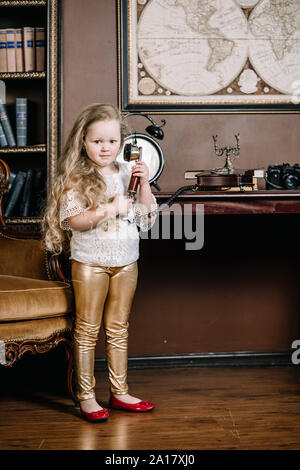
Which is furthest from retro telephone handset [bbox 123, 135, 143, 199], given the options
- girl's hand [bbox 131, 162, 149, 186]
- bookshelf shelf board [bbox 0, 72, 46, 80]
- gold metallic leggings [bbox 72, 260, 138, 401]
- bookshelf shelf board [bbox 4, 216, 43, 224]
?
bookshelf shelf board [bbox 0, 72, 46, 80]

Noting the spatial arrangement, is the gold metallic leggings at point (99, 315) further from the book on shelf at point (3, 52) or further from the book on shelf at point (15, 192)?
the book on shelf at point (3, 52)

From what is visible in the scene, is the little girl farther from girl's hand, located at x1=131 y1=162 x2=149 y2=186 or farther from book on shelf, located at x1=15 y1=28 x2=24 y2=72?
book on shelf, located at x1=15 y1=28 x2=24 y2=72

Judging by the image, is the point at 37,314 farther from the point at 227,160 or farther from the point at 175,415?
the point at 227,160

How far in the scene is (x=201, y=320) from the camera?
2.79m

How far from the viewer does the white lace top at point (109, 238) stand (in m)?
2.00

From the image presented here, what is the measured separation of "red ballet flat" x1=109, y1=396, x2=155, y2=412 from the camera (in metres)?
2.08

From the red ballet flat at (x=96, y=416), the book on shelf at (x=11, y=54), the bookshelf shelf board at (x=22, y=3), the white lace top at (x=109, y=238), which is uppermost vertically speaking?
the bookshelf shelf board at (x=22, y=3)

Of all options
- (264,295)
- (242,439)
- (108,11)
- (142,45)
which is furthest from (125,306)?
(108,11)

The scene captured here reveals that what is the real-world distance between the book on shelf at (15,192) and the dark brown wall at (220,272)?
13.7 inches

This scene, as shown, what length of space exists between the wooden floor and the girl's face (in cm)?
106

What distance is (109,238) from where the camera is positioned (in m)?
2.02

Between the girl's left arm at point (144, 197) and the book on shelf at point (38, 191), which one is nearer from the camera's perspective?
the girl's left arm at point (144, 197)

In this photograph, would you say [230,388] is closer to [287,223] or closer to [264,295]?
[264,295]

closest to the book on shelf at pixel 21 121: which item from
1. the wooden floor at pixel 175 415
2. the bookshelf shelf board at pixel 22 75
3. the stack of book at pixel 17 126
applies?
the stack of book at pixel 17 126
